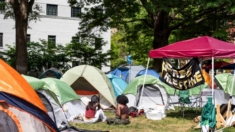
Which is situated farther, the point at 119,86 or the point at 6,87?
the point at 119,86

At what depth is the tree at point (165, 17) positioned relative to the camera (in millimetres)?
17469

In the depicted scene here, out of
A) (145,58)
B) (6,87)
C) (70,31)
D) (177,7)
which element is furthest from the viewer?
(70,31)

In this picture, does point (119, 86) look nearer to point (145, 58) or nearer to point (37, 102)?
point (37, 102)

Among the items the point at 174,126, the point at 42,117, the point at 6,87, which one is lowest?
the point at 174,126

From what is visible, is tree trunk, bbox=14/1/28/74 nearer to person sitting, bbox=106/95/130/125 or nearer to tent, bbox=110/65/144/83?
person sitting, bbox=106/95/130/125

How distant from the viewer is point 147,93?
1412 cm

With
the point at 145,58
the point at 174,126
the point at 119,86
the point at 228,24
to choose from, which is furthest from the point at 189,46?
the point at 145,58

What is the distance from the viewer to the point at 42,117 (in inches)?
241

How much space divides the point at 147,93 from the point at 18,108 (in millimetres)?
8715

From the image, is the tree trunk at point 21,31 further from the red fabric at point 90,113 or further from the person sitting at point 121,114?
the person sitting at point 121,114

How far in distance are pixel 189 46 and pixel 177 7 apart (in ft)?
22.1

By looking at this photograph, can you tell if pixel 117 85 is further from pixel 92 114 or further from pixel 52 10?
pixel 52 10

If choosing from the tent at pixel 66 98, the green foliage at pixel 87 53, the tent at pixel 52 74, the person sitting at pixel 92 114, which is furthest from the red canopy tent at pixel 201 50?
the green foliage at pixel 87 53

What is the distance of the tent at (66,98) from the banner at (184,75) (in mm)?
2824
